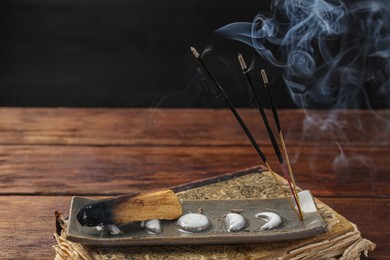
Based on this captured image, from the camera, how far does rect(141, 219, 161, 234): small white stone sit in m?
0.93

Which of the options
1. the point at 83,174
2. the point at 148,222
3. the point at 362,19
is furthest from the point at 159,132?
the point at 362,19

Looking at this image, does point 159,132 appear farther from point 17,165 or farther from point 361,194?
point 361,194

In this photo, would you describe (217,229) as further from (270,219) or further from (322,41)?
(322,41)

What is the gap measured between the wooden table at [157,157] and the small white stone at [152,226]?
18 centimetres

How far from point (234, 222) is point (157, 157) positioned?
498 mm

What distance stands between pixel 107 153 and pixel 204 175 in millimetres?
231

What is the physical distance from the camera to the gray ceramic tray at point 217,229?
0.90 metres

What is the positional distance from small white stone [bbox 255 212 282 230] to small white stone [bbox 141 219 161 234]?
14cm

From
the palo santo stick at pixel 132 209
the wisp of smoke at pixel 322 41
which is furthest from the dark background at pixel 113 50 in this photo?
the palo santo stick at pixel 132 209

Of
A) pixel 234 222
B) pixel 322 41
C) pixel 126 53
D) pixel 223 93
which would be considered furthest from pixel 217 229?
pixel 126 53

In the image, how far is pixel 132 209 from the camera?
3.10 ft

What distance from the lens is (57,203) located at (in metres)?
1.20

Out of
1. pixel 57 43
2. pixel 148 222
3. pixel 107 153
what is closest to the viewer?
pixel 148 222

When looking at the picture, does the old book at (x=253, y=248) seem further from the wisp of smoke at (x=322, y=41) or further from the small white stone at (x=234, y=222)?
the wisp of smoke at (x=322, y=41)
